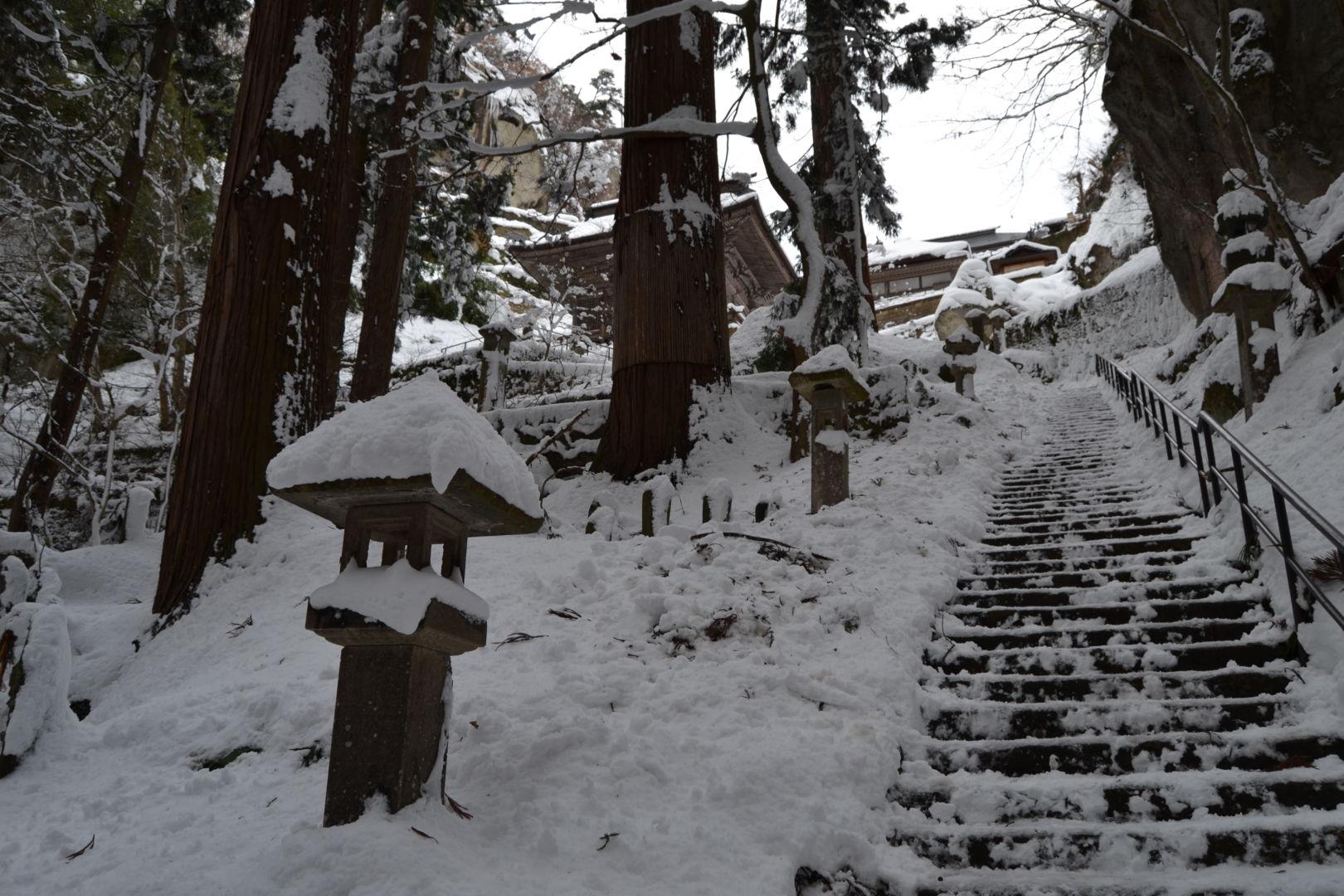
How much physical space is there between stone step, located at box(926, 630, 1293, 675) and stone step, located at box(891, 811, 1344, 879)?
133cm

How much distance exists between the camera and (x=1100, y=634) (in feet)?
14.9

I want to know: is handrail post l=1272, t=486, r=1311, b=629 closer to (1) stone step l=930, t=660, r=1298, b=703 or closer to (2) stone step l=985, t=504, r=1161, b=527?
(1) stone step l=930, t=660, r=1298, b=703

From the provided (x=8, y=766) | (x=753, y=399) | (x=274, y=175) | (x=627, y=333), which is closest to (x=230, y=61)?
(x=274, y=175)

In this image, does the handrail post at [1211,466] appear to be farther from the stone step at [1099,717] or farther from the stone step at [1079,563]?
the stone step at [1099,717]

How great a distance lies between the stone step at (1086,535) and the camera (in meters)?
6.16

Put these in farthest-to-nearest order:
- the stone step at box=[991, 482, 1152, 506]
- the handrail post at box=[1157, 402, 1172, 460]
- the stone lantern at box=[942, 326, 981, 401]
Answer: the stone lantern at box=[942, 326, 981, 401]
the handrail post at box=[1157, 402, 1172, 460]
the stone step at box=[991, 482, 1152, 506]

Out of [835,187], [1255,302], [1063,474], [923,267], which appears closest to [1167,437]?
[1063,474]

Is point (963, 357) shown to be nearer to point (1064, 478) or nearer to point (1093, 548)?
point (1064, 478)

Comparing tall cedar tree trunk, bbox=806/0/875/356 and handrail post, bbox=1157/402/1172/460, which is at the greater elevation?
tall cedar tree trunk, bbox=806/0/875/356

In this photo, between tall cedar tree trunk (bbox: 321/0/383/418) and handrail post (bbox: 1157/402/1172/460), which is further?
tall cedar tree trunk (bbox: 321/0/383/418)

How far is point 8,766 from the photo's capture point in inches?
136

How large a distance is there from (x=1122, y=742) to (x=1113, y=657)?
0.90 m

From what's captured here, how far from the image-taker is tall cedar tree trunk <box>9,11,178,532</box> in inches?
348

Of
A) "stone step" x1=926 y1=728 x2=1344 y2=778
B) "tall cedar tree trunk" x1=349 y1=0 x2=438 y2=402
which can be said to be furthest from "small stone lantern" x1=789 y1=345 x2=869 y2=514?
"tall cedar tree trunk" x1=349 y1=0 x2=438 y2=402
